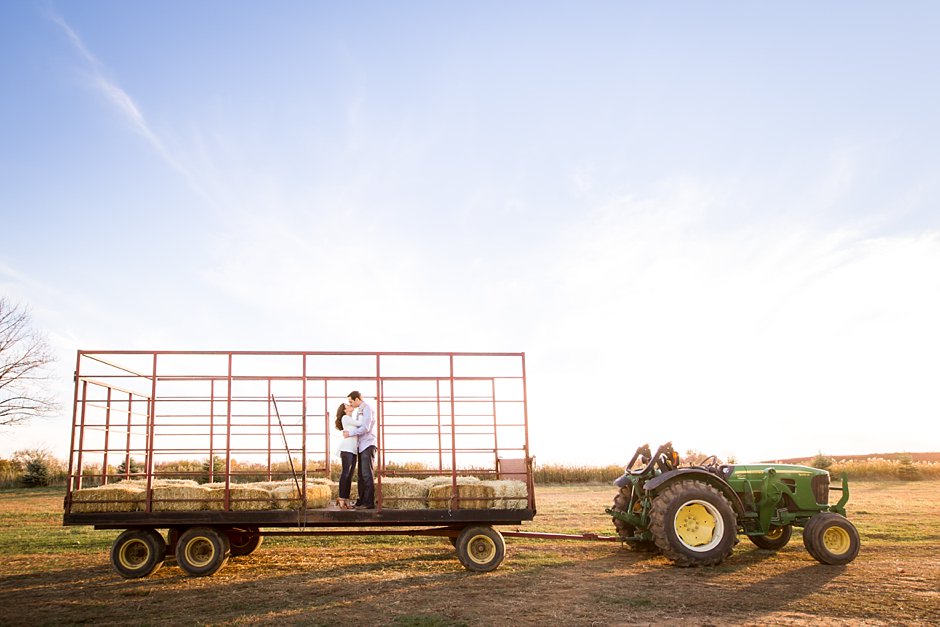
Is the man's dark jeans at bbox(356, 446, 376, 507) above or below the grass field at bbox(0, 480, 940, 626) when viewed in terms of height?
above

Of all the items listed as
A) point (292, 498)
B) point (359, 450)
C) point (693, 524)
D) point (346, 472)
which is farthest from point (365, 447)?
point (693, 524)

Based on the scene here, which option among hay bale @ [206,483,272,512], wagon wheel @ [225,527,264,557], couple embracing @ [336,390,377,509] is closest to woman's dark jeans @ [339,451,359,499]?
couple embracing @ [336,390,377,509]

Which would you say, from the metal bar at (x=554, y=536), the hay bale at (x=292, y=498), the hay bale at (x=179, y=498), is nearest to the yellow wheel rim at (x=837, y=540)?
the metal bar at (x=554, y=536)

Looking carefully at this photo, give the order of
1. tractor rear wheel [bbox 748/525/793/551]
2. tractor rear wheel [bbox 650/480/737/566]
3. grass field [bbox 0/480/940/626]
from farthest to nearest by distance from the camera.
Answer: tractor rear wheel [bbox 748/525/793/551] → tractor rear wheel [bbox 650/480/737/566] → grass field [bbox 0/480/940/626]

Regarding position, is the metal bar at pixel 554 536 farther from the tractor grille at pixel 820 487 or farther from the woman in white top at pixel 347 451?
the tractor grille at pixel 820 487

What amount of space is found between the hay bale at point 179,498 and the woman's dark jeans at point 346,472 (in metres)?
2.08

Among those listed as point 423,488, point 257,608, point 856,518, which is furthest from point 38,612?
point 856,518

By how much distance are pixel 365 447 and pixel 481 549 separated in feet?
8.20

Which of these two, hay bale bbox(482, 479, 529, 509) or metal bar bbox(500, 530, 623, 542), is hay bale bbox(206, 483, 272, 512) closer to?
hay bale bbox(482, 479, 529, 509)

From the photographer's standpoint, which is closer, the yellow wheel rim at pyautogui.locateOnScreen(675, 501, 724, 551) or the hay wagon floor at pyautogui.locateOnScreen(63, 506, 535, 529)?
the hay wagon floor at pyautogui.locateOnScreen(63, 506, 535, 529)

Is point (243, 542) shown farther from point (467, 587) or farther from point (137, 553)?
point (467, 587)

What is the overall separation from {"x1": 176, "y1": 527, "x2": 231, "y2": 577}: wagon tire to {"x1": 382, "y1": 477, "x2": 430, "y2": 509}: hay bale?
269 cm

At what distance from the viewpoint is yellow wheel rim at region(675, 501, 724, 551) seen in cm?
1174

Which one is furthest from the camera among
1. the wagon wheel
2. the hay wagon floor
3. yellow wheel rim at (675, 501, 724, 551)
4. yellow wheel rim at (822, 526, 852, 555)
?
the wagon wheel
